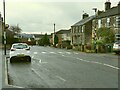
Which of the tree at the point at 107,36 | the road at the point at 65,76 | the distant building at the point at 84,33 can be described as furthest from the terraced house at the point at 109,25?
the road at the point at 65,76

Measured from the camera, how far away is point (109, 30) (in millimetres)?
53781

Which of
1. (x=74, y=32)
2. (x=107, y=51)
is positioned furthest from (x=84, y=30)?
(x=107, y=51)

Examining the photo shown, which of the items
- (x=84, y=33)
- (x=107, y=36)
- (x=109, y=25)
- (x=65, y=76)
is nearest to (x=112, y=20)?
(x=109, y=25)

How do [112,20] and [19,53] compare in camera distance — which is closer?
[19,53]

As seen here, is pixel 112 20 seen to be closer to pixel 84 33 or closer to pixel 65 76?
pixel 84 33

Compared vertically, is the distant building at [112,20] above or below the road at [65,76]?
above

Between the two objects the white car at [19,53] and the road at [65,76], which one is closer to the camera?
the road at [65,76]

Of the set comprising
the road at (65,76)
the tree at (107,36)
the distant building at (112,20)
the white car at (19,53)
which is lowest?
the road at (65,76)

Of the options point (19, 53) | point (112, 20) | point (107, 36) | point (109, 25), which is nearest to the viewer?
point (19, 53)

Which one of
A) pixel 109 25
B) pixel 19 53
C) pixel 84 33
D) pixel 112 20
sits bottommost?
pixel 19 53

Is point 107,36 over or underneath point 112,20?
underneath

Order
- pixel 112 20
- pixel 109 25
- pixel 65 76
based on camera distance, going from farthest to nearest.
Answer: pixel 109 25, pixel 112 20, pixel 65 76

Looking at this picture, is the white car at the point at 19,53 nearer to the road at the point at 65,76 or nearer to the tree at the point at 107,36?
the road at the point at 65,76

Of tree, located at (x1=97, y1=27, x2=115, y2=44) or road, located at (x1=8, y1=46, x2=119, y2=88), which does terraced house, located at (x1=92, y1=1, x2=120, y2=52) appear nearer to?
tree, located at (x1=97, y1=27, x2=115, y2=44)
